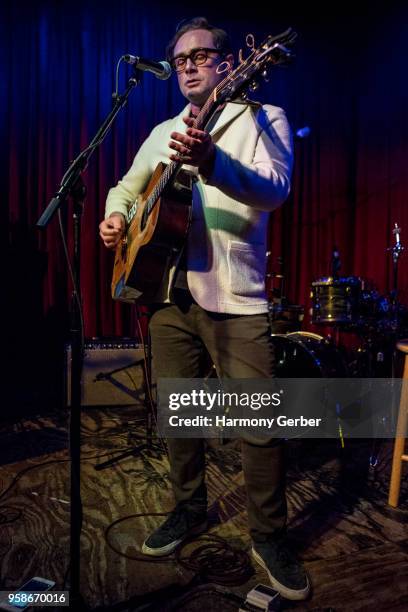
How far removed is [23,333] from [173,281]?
11.6 feet

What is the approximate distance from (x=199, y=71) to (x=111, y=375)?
125 inches

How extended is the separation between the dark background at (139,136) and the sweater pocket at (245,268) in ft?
11.1

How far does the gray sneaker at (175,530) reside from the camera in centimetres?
195

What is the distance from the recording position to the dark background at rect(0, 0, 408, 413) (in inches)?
193

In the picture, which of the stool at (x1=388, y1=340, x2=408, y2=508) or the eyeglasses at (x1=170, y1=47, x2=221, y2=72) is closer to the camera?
the eyeglasses at (x1=170, y1=47, x2=221, y2=72)

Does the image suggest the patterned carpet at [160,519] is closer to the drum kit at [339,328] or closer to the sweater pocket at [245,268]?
the drum kit at [339,328]

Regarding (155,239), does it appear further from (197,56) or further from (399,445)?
(399,445)

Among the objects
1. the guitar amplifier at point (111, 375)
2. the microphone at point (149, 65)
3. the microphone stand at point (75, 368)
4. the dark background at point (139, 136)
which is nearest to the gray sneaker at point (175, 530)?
the microphone stand at point (75, 368)

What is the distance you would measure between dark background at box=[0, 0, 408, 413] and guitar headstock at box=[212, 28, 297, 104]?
3594 millimetres

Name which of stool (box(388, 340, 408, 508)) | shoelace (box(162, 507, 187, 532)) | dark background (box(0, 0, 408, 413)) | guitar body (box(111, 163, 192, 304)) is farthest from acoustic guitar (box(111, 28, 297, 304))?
dark background (box(0, 0, 408, 413))

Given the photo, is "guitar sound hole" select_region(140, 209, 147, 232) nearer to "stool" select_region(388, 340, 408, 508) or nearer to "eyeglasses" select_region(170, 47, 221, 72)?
"eyeglasses" select_region(170, 47, 221, 72)

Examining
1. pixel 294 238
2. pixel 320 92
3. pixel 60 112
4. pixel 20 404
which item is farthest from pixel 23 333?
pixel 320 92

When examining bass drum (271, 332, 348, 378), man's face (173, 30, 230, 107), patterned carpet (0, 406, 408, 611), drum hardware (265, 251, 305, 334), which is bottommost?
patterned carpet (0, 406, 408, 611)

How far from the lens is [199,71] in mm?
1886
